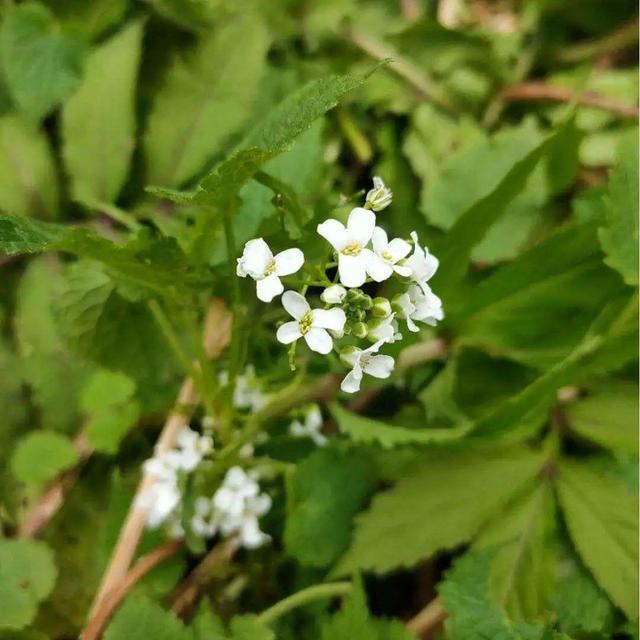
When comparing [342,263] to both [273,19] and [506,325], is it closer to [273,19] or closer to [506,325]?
[506,325]


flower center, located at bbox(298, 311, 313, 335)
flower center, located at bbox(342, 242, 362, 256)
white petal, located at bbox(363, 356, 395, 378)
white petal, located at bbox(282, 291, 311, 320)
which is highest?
flower center, located at bbox(342, 242, 362, 256)

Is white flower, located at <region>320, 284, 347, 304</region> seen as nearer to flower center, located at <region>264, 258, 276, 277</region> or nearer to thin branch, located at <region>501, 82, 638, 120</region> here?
flower center, located at <region>264, 258, 276, 277</region>

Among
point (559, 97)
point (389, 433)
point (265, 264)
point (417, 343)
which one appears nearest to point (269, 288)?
point (265, 264)

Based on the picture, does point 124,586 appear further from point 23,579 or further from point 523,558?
point 523,558

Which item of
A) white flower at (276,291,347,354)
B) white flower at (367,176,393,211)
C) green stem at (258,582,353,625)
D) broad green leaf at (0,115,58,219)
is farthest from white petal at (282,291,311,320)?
broad green leaf at (0,115,58,219)

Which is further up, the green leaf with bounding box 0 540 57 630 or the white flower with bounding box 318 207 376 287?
the white flower with bounding box 318 207 376 287

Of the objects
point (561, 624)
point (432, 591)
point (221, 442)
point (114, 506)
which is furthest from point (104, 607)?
point (561, 624)
